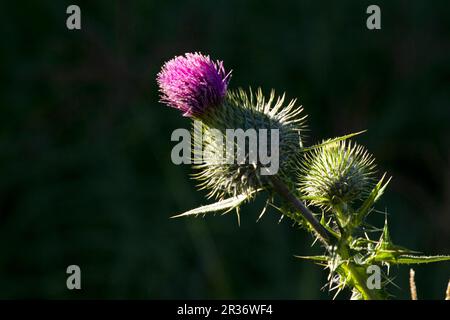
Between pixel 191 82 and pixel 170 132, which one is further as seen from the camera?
pixel 170 132

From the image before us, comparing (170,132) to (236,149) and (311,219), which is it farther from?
(311,219)

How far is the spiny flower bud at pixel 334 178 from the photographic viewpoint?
2877 millimetres

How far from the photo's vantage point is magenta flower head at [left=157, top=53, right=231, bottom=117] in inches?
117

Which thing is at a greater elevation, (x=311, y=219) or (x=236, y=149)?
(x=236, y=149)

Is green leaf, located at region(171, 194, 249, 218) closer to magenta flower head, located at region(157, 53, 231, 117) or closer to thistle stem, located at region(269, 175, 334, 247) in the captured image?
thistle stem, located at region(269, 175, 334, 247)

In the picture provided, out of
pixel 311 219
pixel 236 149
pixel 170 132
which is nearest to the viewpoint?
pixel 311 219

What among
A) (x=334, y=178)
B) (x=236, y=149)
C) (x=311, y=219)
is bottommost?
(x=311, y=219)

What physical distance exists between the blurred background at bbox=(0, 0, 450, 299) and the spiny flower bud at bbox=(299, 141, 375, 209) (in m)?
3.10

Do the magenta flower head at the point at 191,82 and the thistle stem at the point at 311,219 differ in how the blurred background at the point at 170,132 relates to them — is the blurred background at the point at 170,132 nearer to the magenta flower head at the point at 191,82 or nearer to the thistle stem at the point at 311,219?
the magenta flower head at the point at 191,82

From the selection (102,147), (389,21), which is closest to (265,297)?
(102,147)

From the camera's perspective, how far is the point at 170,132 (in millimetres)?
6621

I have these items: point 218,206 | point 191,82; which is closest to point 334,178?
point 218,206

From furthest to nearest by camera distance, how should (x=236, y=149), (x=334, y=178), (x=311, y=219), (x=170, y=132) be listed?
(x=170, y=132), (x=236, y=149), (x=334, y=178), (x=311, y=219)

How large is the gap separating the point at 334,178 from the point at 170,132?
3.84 metres
